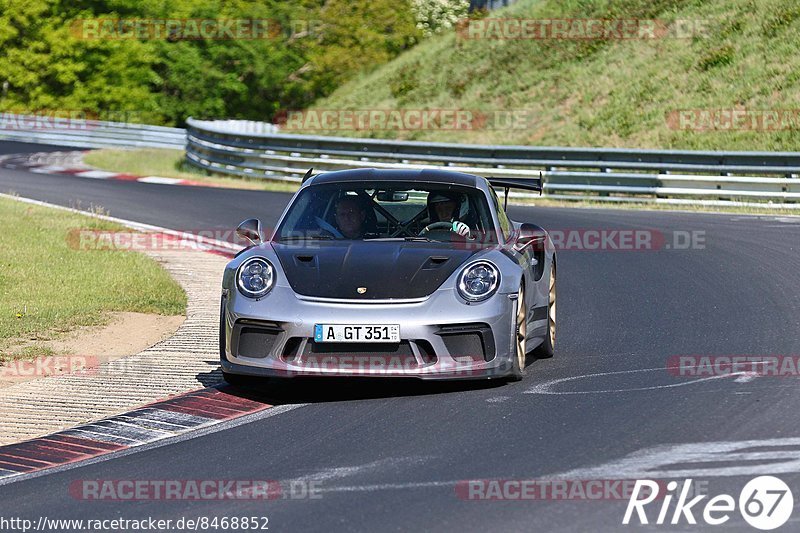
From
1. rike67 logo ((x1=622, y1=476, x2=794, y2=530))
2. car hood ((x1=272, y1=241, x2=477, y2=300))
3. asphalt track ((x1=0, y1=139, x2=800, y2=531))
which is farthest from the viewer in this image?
car hood ((x1=272, y1=241, x2=477, y2=300))

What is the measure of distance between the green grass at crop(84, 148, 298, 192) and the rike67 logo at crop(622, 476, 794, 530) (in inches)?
819

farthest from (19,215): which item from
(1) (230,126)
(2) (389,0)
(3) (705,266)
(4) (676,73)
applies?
(2) (389,0)

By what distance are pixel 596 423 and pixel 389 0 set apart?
6323 centimetres

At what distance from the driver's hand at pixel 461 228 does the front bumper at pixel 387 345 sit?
98 centimetres

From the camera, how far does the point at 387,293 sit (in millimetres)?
7516

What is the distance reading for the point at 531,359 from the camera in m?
8.92

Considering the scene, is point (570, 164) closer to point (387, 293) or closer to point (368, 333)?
point (387, 293)

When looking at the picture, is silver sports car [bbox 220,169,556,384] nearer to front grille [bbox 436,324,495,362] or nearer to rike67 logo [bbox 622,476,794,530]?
front grille [bbox 436,324,495,362]

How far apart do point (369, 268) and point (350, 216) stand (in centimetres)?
102

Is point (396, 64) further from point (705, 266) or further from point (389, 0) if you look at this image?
point (705, 266)

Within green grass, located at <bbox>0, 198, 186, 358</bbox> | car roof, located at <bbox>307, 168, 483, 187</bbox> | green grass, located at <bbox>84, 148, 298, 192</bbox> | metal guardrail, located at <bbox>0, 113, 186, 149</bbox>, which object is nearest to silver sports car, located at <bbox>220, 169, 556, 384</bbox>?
car roof, located at <bbox>307, 168, 483, 187</bbox>

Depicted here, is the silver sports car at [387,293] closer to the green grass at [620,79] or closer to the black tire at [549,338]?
the black tire at [549,338]

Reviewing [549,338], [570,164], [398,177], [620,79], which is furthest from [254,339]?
[620,79]

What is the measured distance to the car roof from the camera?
29.3 feet
